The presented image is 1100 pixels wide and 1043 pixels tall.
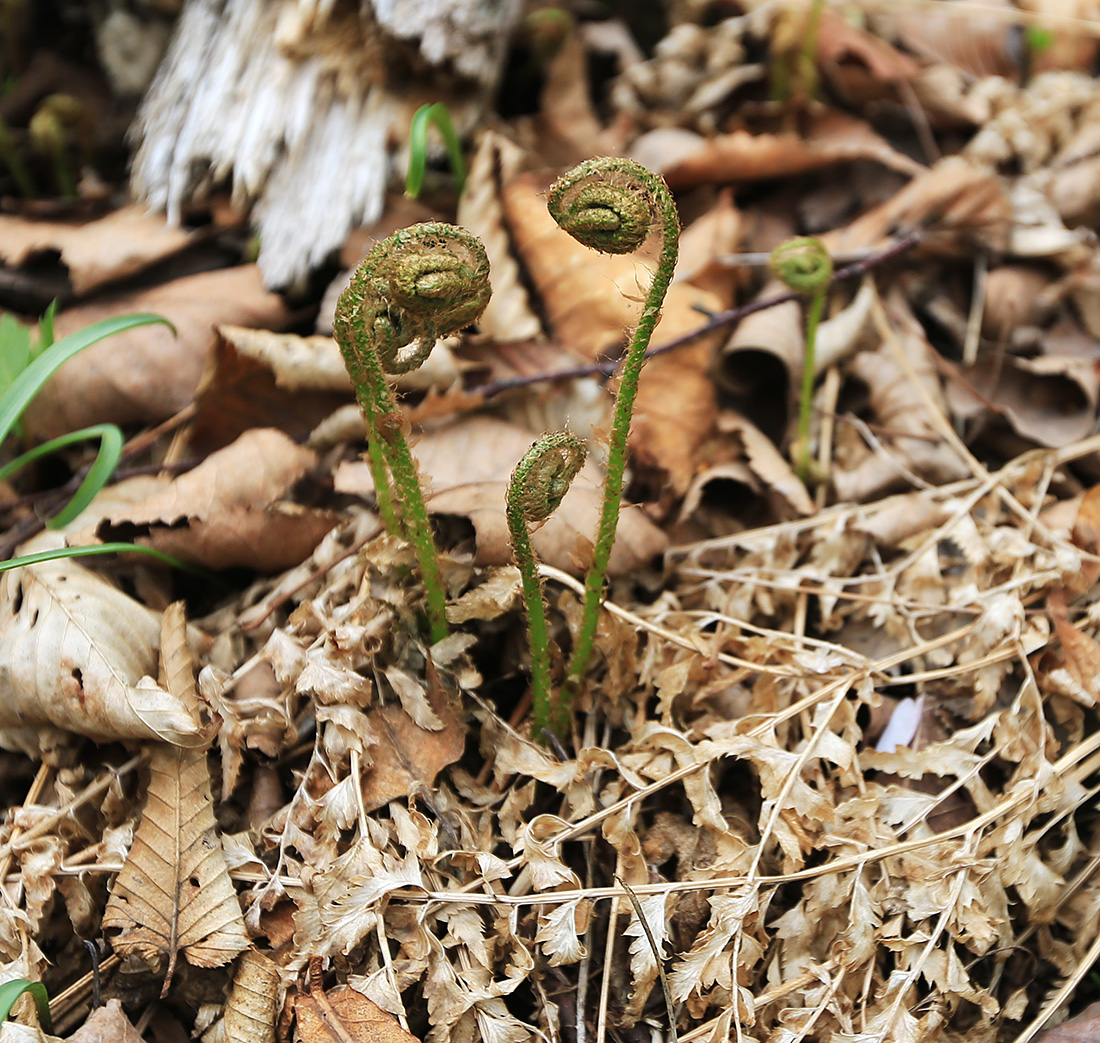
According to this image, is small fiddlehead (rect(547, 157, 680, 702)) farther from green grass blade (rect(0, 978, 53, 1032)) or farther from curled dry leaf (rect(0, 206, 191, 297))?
curled dry leaf (rect(0, 206, 191, 297))

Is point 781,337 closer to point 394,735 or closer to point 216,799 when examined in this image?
point 394,735

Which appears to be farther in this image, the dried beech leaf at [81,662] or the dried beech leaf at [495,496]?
the dried beech leaf at [495,496]

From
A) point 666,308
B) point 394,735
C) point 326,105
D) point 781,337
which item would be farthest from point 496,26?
point 394,735

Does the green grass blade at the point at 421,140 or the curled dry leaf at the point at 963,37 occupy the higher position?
the green grass blade at the point at 421,140

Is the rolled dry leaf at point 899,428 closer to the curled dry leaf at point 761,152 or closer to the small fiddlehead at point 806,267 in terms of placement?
the small fiddlehead at point 806,267

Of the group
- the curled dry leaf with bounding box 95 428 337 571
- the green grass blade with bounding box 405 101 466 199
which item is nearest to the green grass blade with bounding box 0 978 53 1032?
the curled dry leaf with bounding box 95 428 337 571

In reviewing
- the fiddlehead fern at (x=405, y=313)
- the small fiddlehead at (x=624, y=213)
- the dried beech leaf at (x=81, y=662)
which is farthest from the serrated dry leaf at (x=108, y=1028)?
the small fiddlehead at (x=624, y=213)
